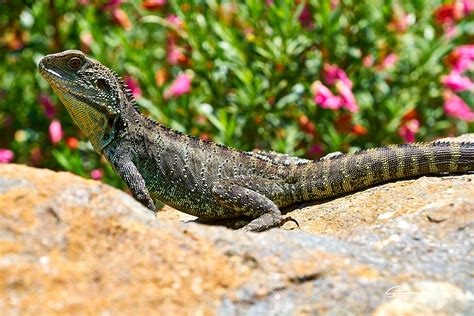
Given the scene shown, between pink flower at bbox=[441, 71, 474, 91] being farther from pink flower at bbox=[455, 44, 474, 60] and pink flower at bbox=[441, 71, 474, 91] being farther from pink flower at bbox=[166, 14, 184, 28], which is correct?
pink flower at bbox=[166, 14, 184, 28]

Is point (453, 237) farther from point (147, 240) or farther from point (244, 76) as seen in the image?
point (244, 76)

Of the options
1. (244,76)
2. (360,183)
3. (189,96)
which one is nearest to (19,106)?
(189,96)

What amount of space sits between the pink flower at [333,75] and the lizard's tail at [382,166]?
2.51 meters

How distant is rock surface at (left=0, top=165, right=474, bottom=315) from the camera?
3.46 m

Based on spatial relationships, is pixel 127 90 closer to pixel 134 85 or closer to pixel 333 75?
pixel 134 85

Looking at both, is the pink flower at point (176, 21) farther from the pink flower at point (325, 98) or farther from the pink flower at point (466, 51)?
the pink flower at point (466, 51)

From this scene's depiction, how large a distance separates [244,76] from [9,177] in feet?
13.5

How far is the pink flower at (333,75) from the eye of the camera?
8.19m

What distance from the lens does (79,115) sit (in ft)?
19.7

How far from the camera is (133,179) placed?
574cm

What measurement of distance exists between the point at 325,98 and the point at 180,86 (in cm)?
157

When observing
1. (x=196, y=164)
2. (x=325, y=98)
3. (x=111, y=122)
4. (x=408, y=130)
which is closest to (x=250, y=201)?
(x=196, y=164)

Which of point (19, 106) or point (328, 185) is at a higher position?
point (328, 185)

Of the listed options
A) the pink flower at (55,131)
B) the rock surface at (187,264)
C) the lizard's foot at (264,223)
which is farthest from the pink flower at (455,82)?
the rock surface at (187,264)
